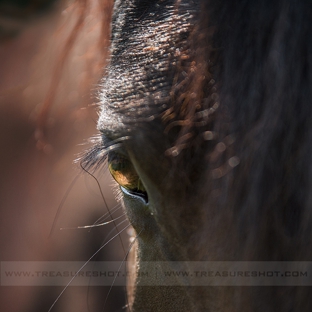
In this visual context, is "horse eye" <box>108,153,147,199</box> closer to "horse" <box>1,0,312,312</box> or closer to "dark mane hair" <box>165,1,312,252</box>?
→ "horse" <box>1,0,312,312</box>

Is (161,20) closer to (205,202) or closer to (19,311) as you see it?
(205,202)

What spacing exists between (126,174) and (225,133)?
0.86 feet

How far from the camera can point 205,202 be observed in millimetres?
583

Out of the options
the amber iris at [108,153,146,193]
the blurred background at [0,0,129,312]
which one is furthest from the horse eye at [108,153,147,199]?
the blurred background at [0,0,129,312]

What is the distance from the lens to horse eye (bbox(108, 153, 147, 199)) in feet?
2.46

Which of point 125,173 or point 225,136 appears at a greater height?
point 225,136

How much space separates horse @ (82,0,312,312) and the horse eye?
66 millimetres

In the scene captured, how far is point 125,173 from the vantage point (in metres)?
0.77

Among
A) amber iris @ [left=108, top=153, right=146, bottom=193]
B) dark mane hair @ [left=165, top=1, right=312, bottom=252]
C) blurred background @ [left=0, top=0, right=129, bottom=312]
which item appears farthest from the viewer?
blurred background @ [left=0, top=0, right=129, bottom=312]

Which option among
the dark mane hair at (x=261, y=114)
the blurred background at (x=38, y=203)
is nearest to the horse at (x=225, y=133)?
the dark mane hair at (x=261, y=114)

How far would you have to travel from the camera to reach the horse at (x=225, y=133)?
516mm

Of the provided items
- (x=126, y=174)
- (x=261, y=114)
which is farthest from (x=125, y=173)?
(x=261, y=114)

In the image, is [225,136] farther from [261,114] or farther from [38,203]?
[38,203]

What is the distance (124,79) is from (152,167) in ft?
0.49
